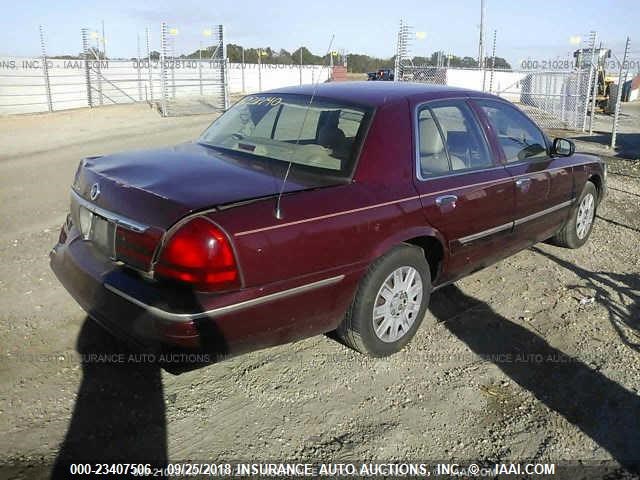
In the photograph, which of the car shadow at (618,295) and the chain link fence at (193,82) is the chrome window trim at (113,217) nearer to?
the car shadow at (618,295)

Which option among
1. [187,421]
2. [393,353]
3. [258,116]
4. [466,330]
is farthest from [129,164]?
[466,330]

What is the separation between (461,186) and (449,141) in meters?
0.35

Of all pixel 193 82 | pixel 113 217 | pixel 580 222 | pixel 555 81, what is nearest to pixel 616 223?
pixel 580 222

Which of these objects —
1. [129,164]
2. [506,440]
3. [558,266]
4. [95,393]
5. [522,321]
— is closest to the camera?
[506,440]

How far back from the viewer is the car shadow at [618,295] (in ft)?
14.1

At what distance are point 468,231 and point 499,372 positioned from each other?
1010mm

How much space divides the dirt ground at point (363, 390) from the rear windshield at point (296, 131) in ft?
4.18

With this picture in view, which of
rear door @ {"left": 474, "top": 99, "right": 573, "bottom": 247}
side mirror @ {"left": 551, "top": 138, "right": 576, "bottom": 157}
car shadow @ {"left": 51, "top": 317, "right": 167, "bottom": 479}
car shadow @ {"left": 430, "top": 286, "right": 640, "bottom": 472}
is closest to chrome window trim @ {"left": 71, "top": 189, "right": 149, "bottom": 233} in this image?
car shadow @ {"left": 51, "top": 317, "right": 167, "bottom": 479}

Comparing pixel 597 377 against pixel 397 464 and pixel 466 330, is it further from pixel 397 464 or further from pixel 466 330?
pixel 397 464

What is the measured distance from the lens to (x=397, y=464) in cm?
282

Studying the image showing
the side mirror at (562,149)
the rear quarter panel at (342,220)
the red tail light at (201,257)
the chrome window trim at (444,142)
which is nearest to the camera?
the red tail light at (201,257)

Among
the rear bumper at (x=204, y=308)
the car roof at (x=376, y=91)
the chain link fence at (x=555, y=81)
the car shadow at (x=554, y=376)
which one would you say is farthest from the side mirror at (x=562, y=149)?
the chain link fence at (x=555, y=81)

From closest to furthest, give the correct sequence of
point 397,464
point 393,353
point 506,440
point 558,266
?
point 397,464, point 506,440, point 393,353, point 558,266

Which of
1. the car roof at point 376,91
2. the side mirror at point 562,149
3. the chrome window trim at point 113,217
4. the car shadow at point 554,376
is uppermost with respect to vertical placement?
the car roof at point 376,91
